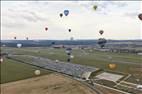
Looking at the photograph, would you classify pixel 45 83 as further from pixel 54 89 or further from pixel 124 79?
pixel 124 79

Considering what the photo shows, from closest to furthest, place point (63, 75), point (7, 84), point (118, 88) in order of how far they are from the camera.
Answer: point (118, 88) < point (7, 84) < point (63, 75)

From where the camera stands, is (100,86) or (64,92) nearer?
(64,92)

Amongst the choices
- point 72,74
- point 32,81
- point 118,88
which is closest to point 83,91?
point 118,88

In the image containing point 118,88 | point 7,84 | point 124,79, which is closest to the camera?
point 118,88

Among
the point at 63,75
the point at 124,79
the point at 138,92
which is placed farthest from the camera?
the point at 63,75

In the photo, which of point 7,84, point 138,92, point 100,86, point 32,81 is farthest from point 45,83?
point 138,92

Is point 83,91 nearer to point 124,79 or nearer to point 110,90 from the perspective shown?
point 110,90
